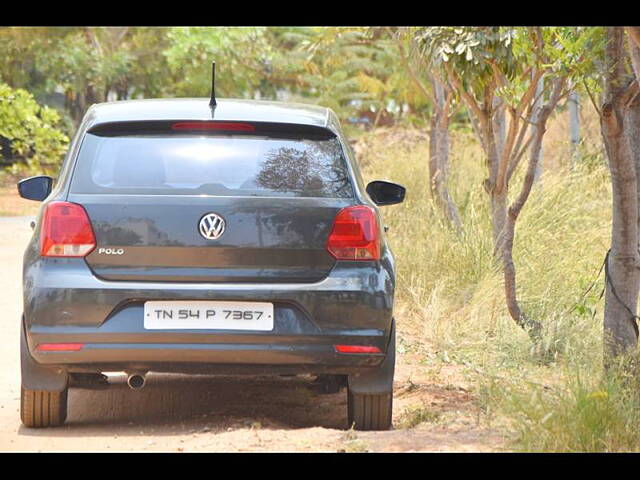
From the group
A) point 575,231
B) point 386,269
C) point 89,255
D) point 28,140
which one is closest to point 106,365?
point 89,255

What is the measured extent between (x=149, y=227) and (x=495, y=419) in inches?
75.6

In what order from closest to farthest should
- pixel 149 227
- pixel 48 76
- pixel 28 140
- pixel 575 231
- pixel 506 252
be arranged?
1. pixel 149 227
2. pixel 506 252
3. pixel 575 231
4. pixel 28 140
5. pixel 48 76

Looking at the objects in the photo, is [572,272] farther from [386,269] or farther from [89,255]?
[89,255]

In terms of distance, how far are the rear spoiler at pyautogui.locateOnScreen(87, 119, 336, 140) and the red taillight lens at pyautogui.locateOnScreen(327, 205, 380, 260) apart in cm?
48

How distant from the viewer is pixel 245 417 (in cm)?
715

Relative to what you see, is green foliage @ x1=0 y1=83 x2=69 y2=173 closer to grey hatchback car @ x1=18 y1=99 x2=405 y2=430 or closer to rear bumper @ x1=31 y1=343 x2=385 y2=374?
grey hatchback car @ x1=18 y1=99 x2=405 y2=430

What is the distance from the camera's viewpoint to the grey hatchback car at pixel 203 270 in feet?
20.3

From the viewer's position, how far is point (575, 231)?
11.9 meters

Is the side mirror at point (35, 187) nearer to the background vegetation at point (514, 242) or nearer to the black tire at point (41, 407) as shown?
the black tire at point (41, 407)

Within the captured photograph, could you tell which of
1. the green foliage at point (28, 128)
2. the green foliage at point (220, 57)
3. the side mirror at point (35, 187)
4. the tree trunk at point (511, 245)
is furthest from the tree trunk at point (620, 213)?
the green foliage at point (220, 57)

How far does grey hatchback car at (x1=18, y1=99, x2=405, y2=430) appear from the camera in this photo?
6176 millimetres

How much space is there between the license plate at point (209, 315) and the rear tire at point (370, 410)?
0.69 metres

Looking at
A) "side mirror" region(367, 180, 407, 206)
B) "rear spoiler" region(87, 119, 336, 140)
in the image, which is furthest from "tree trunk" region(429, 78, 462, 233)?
"rear spoiler" region(87, 119, 336, 140)

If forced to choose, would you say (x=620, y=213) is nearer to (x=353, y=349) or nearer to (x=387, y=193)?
(x=387, y=193)
